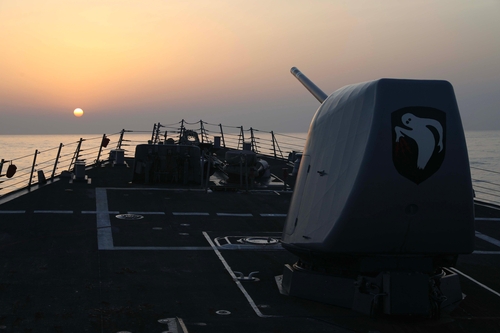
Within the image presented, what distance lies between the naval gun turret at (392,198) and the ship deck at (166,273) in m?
0.51

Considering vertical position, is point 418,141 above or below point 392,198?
above

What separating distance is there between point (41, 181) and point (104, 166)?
22.3 feet

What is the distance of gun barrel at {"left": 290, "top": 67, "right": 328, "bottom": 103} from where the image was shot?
10209mm

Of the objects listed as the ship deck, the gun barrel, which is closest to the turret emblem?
the ship deck

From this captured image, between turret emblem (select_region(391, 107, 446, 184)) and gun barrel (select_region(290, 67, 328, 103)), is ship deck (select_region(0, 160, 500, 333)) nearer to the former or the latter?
turret emblem (select_region(391, 107, 446, 184))

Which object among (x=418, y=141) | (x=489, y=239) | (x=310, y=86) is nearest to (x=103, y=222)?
(x=310, y=86)

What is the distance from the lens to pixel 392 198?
6.74m

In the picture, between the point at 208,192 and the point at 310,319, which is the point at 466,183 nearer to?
the point at 310,319

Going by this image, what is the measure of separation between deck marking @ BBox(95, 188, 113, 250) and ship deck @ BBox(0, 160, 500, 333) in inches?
1.9

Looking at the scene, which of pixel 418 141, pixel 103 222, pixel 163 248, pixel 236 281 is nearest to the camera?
pixel 418 141

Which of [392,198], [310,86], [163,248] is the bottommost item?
[163,248]

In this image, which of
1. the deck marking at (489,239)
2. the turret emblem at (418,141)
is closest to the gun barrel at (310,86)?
the turret emblem at (418,141)

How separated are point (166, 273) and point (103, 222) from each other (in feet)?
15.8

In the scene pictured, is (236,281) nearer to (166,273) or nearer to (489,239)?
(166,273)
